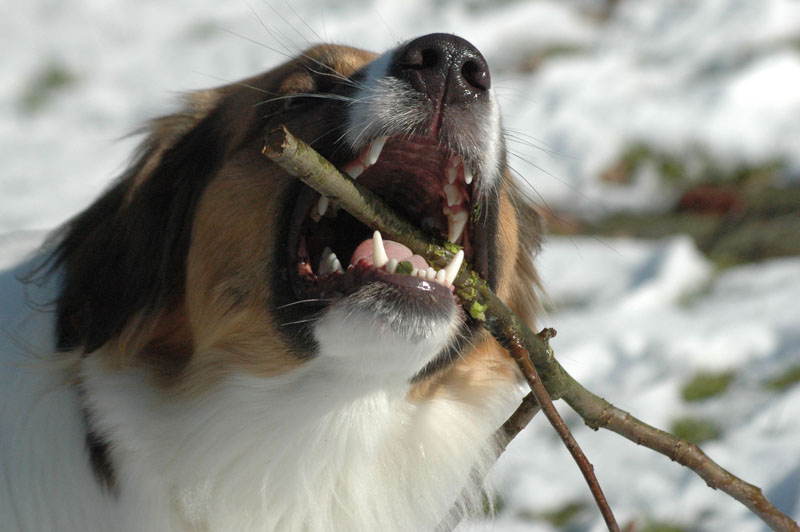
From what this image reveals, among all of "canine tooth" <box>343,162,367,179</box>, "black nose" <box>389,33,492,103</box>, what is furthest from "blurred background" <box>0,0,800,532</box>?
"canine tooth" <box>343,162,367,179</box>

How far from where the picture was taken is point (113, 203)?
2.93 m

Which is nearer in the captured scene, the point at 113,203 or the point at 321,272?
the point at 321,272

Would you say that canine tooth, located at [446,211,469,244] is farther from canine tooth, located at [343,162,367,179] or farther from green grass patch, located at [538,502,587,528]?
green grass patch, located at [538,502,587,528]

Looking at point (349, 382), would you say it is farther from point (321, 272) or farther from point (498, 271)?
point (498, 271)

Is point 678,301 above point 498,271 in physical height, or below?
above

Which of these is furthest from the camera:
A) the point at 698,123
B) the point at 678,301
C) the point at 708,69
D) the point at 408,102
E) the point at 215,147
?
the point at 708,69

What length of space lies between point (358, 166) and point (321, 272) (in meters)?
0.30

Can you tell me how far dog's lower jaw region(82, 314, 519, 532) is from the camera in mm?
2564

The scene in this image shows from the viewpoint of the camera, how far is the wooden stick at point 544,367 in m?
2.33

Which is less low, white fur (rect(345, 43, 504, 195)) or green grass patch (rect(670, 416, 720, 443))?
green grass patch (rect(670, 416, 720, 443))

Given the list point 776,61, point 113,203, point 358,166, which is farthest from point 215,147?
point 776,61

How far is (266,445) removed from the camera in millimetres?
2643

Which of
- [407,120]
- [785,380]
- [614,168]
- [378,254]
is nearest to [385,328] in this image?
[378,254]

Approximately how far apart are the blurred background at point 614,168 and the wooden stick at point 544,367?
0.59 metres
